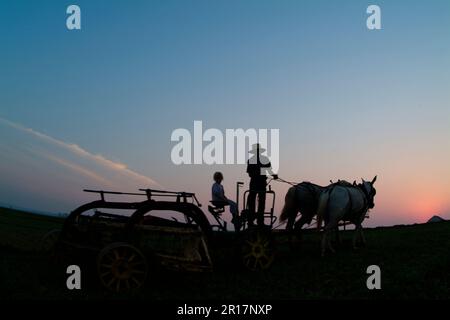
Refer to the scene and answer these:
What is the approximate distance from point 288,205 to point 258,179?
3412 millimetres

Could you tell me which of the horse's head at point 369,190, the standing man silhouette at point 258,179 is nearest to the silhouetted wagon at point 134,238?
the standing man silhouette at point 258,179

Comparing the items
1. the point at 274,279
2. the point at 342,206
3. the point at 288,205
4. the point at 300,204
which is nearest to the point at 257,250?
the point at 274,279

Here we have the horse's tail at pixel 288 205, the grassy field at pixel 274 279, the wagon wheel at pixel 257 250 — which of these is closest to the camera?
the grassy field at pixel 274 279

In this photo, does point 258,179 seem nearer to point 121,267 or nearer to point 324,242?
point 324,242

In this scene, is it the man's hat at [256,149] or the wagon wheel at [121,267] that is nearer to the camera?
the wagon wheel at [121,267]

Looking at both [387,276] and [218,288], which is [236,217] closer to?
[218,288]

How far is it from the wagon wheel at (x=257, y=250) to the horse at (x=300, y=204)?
13.3 ft

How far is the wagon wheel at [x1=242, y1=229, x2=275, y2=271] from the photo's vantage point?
12.4 metres

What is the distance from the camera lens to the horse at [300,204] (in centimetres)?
1675

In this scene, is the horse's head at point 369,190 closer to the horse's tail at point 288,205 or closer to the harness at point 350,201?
the harness at point 350,201

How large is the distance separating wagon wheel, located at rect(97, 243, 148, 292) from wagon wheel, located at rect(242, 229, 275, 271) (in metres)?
3.55

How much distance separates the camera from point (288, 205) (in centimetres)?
1678

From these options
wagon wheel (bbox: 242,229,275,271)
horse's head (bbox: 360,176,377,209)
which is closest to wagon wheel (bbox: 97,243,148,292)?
wagon wheel (bbox: 242,229,275,271)

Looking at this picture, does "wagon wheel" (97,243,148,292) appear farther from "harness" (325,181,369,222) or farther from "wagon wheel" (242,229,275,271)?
"harness" (325,181,369,222)
